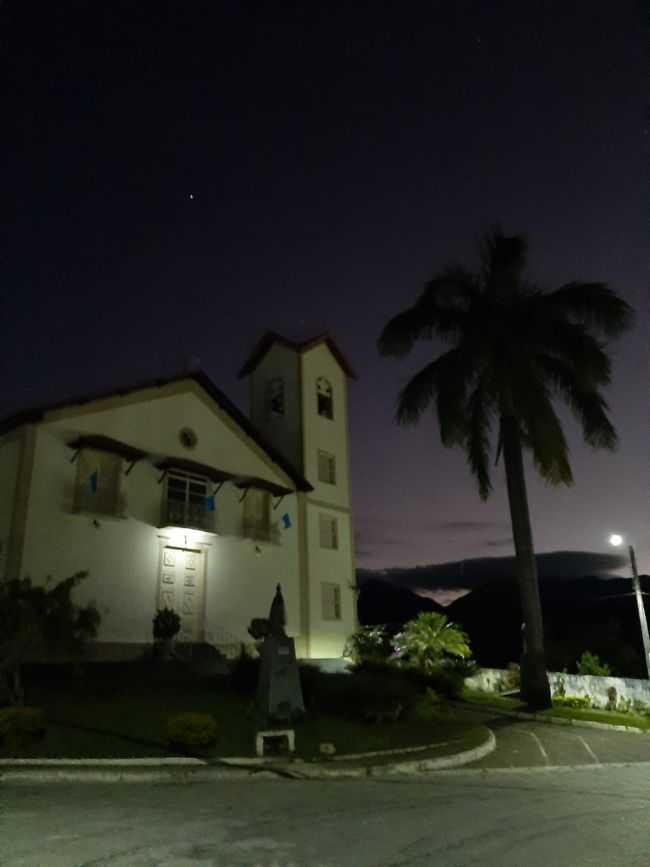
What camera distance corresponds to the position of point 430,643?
2025 centimetres

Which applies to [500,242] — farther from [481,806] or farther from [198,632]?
[481,806]

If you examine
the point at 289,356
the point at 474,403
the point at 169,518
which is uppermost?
the point at 289,356

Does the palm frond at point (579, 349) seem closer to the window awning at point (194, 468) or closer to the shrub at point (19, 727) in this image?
the window awning at point (194, 468)

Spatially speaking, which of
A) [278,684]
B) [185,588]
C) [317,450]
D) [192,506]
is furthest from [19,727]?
[317,450]

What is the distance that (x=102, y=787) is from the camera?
8.70m

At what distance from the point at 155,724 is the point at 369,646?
11.4 m

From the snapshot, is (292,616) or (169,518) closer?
(169,518)

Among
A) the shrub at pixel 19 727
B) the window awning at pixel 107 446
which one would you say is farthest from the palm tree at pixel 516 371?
the shrub at pixel 19 727

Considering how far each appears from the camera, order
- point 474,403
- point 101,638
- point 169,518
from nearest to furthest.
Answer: point 101,638 < point 169,518 < point 474,403

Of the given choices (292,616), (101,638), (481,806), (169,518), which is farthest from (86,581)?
(481,806)

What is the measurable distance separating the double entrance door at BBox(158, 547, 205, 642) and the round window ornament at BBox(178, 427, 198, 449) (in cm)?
341

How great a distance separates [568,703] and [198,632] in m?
11.9

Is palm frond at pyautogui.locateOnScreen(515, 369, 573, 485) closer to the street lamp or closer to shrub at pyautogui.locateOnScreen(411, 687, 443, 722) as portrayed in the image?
the street lamp

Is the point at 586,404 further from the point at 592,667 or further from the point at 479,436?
the point at 592,667
